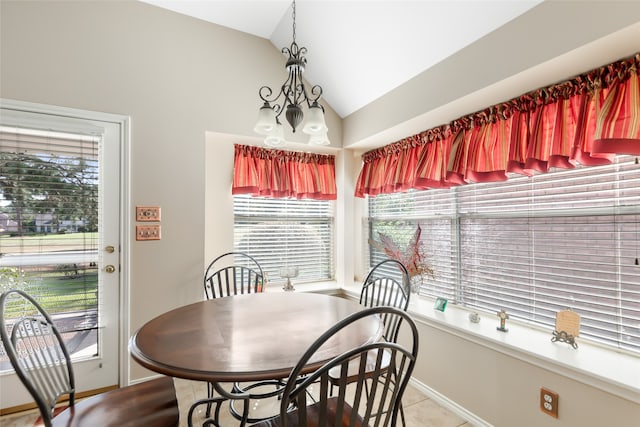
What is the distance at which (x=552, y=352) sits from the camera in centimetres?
166

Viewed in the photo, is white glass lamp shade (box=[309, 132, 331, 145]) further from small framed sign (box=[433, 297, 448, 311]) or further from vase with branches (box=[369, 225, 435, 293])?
small framed sign (box=[433, 297, 448, 311])

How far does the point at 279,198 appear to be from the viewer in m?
3.38

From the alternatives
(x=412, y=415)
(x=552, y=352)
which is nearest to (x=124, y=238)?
(x=412, y=415)

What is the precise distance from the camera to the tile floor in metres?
2.01

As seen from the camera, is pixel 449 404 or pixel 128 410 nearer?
pixel 128 410

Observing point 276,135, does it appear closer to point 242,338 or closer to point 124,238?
point 242,338

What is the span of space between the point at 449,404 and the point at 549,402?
705mm

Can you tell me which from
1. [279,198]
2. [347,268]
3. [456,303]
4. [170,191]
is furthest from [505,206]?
[170,191]

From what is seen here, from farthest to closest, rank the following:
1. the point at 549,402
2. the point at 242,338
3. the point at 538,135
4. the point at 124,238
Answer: the point at 124,238 < the point at 538,135 < the point at 549,402 < the point at 242,338

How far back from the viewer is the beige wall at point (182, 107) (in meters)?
1.96

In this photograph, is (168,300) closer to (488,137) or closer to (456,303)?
(456,303)

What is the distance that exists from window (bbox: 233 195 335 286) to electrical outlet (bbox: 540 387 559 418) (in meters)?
2.31

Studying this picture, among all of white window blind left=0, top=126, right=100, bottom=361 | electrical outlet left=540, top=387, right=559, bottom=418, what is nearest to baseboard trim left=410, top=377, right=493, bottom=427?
electrical outlet left=540, top=387, right=559, bottom=418

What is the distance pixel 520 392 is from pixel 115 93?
340cm
